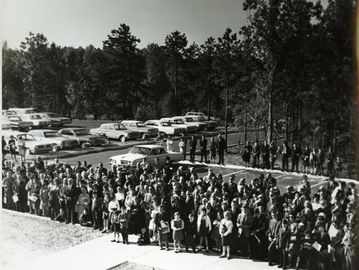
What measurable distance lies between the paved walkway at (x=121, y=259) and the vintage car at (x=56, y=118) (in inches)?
103

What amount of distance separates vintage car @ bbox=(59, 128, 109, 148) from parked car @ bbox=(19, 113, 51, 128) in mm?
413

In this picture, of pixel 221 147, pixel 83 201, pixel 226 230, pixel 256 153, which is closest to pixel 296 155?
pixel 256 153

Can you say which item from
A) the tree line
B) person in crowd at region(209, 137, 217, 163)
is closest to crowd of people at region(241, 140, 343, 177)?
the tree line

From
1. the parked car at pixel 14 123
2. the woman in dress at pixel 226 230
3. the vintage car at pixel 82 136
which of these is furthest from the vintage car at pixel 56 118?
the woman in dress at pixel 226 230

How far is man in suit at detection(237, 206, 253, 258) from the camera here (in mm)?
7594

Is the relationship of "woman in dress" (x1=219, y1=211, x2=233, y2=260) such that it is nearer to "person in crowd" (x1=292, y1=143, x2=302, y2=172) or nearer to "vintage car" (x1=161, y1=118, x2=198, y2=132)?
"person in crowd" (x1=292, y1=143, x2=302, y2=172)

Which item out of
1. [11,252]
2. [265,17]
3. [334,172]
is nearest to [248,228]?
[334,172]

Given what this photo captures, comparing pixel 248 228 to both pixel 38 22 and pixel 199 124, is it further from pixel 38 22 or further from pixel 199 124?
pixel 38 22

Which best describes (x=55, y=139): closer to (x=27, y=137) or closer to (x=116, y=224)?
(x=27, y=137)

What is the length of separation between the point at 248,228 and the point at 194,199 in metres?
1.16

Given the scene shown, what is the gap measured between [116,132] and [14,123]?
7.86ft

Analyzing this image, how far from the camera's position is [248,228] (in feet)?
25.0

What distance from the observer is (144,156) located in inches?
374

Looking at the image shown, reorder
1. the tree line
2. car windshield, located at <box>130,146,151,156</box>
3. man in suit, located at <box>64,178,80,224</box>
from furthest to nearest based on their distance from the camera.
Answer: man in suit, located at <box>64,178,80,224</box> → car windshield, located at <box>130,146,151,156</box> → the tree line
